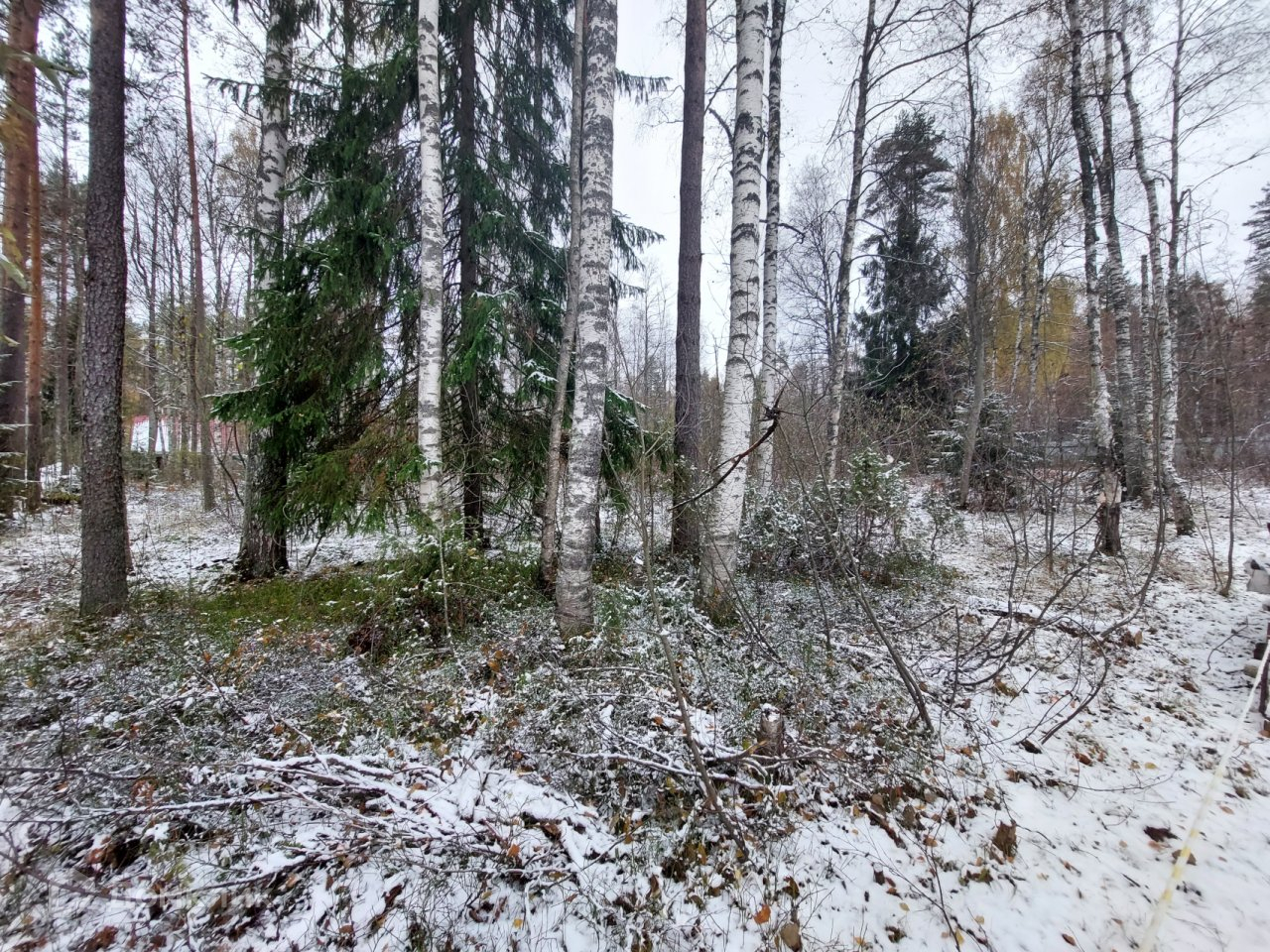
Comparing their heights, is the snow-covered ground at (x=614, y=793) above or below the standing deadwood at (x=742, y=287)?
below

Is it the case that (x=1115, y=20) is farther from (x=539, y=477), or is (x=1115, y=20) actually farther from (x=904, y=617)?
(x=539, y=477)

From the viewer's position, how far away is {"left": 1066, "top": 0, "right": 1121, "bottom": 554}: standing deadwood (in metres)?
6.12

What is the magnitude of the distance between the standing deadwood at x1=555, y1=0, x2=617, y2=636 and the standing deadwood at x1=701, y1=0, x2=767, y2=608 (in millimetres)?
1221

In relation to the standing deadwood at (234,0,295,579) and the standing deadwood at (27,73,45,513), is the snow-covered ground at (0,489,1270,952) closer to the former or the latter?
the standing deadwood at (234,0,295,579)

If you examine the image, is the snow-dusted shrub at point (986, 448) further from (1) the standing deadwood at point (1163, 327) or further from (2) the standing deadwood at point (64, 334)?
(2) the standing deadwood at point (64, 334)

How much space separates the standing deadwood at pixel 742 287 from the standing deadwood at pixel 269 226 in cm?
509

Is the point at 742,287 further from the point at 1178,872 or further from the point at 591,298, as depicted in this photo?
the point at 1178,872

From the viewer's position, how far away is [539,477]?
5.84m

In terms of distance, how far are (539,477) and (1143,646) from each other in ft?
20.6

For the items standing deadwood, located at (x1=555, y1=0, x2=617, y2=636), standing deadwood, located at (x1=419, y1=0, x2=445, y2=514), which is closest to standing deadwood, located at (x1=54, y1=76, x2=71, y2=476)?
standing deadwood, located at (x1=419, y1=0, x2=445, y2=514)

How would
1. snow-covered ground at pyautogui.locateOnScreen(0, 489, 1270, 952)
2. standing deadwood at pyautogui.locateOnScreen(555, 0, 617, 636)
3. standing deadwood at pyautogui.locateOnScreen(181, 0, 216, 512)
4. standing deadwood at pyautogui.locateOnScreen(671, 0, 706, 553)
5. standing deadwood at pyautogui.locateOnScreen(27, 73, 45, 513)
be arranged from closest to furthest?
snow-covered ground at pyautogui.locateOnScreen(0, 489, 1270, 952) → standing deadwood at pyautogui.locateOnScreen(555, 0, 617, 636) → standing deadwood at pyautogui.locateOnScreen(671, 0, 706, 553) → standing deadwood at pyautogui.locateOnScreen(181, 0, 216, 512) → standing deadwood at pyautogui.locateOnScreen(27, 73, 45, 513)

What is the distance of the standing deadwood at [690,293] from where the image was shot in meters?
5.38

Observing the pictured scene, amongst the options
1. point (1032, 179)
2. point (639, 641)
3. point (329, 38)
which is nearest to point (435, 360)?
point (639, 641)

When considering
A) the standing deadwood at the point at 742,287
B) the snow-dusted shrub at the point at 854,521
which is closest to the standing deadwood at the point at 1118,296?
the snow-dusted shrub at the point at 854,521
